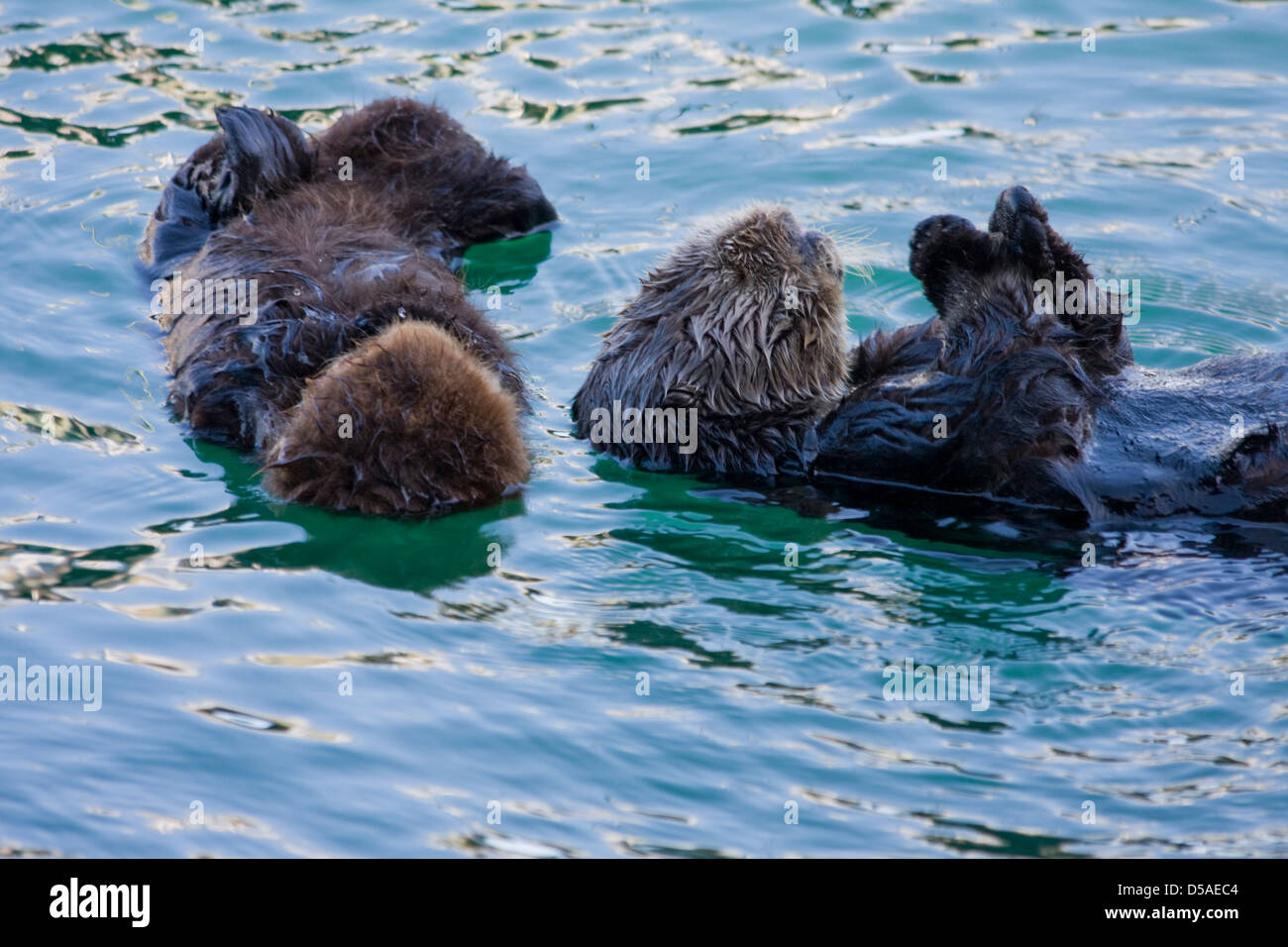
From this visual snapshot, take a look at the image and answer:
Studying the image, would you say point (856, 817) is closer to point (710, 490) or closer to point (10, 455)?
point (710, 490)

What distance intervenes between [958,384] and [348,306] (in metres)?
2.14

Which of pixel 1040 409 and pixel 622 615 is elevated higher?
pixel 1040 409

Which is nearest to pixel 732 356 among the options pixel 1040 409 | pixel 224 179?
pixel 1040 409

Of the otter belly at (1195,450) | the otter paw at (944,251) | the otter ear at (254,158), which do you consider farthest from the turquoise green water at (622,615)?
the otter paw at (944,251)

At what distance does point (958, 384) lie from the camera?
14.3ft

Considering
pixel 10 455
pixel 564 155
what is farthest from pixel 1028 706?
pixel 564 155

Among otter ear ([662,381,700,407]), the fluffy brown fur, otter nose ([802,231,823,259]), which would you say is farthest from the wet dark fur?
the fluffy brown fur

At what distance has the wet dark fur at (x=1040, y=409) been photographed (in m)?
4.17

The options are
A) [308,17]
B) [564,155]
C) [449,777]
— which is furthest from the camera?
[308,17]

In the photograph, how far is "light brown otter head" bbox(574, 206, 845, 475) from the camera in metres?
4.59

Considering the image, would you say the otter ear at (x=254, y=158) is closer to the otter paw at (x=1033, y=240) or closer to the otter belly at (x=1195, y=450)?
the otter paw at (x=1033, y=240)

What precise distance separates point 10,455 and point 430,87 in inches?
167

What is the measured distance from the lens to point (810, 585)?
3961 mm

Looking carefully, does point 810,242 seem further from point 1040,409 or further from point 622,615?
point 622,615
